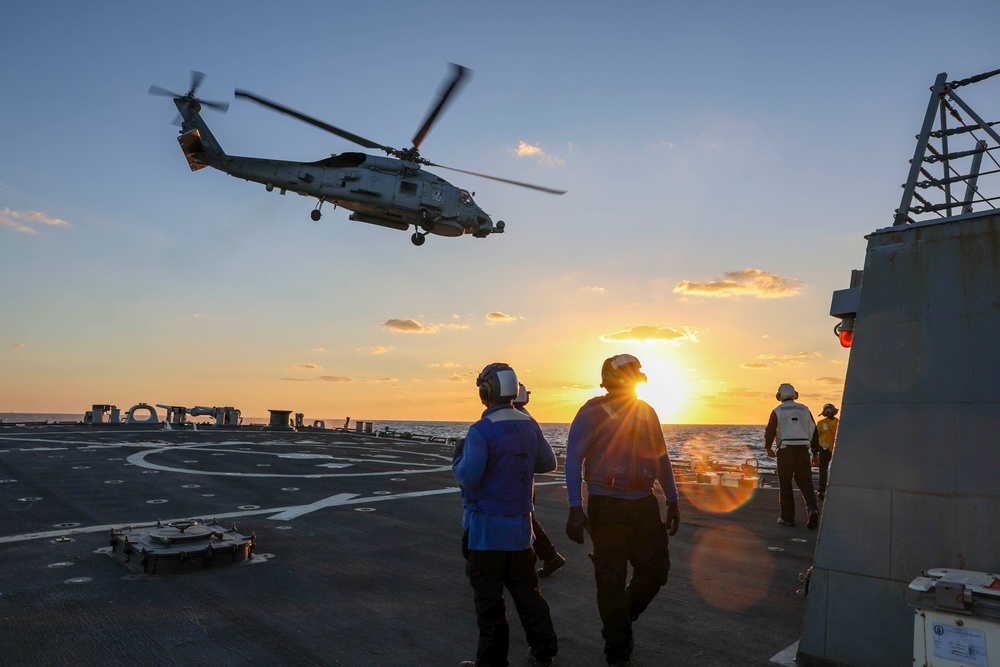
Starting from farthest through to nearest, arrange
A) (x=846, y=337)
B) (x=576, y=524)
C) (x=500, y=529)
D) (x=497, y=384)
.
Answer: (x=846, y=337) → (x=497, y=384) → (x=576, y=524) → (x=500, y=529)

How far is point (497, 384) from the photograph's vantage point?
4.29 m

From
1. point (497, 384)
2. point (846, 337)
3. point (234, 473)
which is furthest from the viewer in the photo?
point (234, 473)

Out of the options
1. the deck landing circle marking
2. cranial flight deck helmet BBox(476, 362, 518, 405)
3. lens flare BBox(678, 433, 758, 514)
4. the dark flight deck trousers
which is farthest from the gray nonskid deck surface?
the deck landing circle marking

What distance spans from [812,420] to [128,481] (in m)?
14.9

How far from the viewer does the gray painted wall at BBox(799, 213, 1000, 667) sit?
354cm

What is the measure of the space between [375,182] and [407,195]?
1407 millimetres

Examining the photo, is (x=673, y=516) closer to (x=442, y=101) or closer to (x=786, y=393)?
(x=786, y=393)

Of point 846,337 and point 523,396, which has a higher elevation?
point 846,337

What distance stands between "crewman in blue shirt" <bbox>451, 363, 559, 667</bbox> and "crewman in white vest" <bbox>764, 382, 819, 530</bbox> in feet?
23.3

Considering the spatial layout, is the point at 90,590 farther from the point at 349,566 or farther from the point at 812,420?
the point at 812,420

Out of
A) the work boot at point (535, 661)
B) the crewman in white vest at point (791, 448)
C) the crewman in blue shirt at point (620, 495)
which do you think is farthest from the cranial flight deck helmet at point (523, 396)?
the crewman in white vest at point (791, 448)

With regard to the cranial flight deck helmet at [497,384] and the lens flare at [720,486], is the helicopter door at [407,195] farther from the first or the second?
the cranial flight deck helmet at [497,384]

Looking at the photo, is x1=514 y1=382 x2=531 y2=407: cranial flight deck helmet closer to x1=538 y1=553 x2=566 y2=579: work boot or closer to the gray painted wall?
x1=538 y1=553 x2=566 y2=579: work boot

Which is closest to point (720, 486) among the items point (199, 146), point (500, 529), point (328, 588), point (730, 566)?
point (730, 566)
